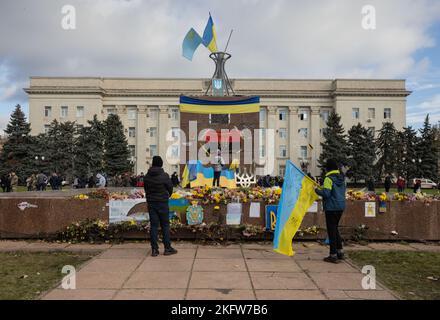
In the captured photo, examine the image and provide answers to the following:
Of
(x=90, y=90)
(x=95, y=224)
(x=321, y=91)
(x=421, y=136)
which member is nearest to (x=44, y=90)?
(x=90, y=90)

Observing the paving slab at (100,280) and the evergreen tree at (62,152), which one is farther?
the evergreen tree at (62,152)

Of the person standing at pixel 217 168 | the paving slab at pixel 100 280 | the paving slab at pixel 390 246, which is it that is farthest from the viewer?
the person standing at pixel 217 168

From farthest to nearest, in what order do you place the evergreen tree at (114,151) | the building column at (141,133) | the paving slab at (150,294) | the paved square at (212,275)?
1. the building column at (141,133)
2. the evergreen tree at (114,151)
3. the paved square at (212,275)
4. the paving slab at (150,294)

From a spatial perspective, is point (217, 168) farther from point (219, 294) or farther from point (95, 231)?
point (219, 294)

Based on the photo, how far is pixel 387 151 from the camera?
A: 54.2 m

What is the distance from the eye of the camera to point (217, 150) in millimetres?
21562

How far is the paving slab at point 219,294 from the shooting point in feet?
15.6

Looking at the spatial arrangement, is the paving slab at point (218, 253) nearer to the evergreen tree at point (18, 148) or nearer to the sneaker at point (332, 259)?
the sneaker at point (332, 259)

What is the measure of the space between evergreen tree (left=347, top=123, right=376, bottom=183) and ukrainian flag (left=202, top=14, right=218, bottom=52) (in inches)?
1433

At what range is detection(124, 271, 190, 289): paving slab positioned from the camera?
5.23m

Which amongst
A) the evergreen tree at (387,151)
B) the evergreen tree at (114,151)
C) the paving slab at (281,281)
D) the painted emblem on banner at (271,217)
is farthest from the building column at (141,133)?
the paving slab at (281,281)

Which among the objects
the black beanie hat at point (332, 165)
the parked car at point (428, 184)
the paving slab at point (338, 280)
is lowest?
the parked car at point (428, 184)

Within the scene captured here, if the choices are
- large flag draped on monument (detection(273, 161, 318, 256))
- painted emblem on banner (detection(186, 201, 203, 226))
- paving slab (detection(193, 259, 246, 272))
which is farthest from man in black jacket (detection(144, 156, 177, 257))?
large flag draped on monument (detection(273, 161, 318, 256))
